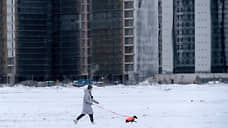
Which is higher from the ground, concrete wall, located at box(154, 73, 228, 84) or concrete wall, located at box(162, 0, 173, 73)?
concrete wall, located at box(162, 0, 173, 73)

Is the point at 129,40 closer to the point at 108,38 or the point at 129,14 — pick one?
the point at 108,38

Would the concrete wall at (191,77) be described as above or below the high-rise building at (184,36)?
below

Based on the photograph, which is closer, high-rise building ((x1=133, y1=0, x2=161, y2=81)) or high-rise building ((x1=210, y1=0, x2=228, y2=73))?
high-rise building ((x1=133, y1=0, x2=161, y2=81))

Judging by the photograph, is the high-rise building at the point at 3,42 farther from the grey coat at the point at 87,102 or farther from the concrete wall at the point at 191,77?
the grey coat at the point at 87,102

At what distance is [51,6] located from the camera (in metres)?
127

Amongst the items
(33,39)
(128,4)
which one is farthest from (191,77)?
(33,39)

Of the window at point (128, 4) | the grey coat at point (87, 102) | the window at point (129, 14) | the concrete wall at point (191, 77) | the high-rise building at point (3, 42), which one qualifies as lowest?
the concrete wall at point (191, 77)

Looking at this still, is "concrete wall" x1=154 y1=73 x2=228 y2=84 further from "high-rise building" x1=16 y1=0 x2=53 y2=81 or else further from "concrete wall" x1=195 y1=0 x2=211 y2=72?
"high-rise building" x1=16 y1=0 x2=53 y2=81

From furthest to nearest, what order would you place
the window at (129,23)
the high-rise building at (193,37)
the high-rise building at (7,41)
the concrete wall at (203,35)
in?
the concrete wall at (203,35) → the high-rise building at (193,37) → the high-rise building at (7,41) → the window at (129,23)

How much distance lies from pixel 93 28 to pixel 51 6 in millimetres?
14515

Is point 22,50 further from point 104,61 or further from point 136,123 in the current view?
point 136,123

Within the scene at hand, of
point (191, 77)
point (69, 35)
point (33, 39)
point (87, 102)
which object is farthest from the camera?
point (191, 77)

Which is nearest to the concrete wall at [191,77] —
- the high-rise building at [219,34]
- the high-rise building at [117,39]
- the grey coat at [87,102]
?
the high-rise building at [219,34]

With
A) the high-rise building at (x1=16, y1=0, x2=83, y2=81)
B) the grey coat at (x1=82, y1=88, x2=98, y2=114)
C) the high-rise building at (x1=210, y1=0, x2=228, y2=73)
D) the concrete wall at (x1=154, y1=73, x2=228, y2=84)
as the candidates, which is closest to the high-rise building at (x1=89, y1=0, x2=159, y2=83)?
the high-rise building at (x1=16, y1=0, x2=83, y2=81)
